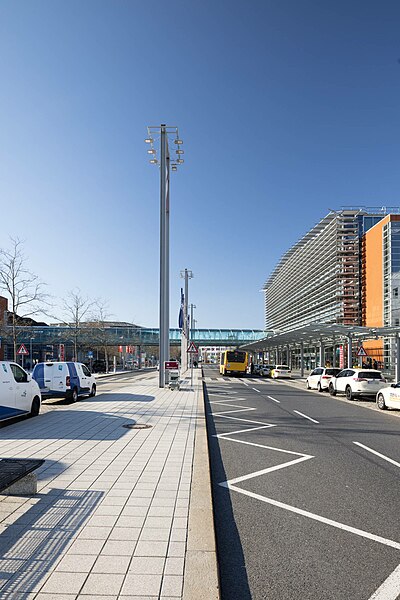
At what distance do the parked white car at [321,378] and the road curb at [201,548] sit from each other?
22260mm

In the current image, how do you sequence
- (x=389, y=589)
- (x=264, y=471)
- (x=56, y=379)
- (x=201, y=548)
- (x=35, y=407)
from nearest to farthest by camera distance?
(x=389, y=589) < (x=201, y=548) < (x=264, y=471) < (x=35, y=407) < (x=56, y=379)

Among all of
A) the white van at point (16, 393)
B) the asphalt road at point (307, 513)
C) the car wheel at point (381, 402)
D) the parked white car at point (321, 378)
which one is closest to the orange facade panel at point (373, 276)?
the parked white car at point (321, 378)

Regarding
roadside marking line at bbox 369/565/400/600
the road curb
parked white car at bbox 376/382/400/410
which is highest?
the road curb

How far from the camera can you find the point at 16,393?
43.5 ft

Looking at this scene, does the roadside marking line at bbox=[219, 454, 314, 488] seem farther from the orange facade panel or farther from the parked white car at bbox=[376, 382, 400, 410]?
the orange facade panel

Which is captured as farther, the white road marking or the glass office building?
the glass office building

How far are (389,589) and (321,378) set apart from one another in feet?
84.0

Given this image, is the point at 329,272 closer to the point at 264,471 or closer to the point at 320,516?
the point at 264,471

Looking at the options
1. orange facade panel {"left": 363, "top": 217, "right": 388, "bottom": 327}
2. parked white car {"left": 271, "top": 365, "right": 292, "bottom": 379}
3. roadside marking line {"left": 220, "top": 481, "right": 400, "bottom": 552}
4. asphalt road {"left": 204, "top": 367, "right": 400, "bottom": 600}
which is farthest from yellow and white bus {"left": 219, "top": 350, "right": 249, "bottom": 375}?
roadside marking line {"left": 220, "top": 481, "right": 400, "bottom": 552}

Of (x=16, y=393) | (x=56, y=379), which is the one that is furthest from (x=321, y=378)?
(x=16, y=393)

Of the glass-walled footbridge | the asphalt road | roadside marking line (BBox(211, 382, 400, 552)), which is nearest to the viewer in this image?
roadside marking line (BBox(211, 382, 400, 552))

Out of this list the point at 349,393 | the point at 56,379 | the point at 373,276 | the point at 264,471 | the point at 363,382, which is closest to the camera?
the point at 264,471

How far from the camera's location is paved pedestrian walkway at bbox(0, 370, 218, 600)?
12.9 ft

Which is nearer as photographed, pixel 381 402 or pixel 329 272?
pixel 381 402
